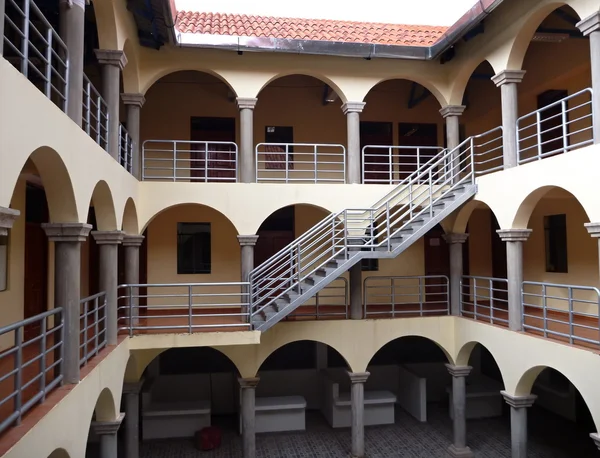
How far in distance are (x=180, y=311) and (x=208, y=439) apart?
315 cm

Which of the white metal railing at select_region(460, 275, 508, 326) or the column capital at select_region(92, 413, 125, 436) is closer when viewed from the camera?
the column capital at select_region(92, 413, 125, 436)

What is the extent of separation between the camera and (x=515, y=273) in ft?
33.2

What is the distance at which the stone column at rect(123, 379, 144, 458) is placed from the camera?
10375 mm

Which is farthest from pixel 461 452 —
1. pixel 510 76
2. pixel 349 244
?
pixel 510 76

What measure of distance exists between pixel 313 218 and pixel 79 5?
30.5 feet

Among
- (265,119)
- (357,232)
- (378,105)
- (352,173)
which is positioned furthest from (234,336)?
(378,105)

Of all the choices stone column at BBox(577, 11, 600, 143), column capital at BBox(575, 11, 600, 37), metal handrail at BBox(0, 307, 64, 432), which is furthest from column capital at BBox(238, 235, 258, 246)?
column capital at BBox(575, 11, 600, 37)

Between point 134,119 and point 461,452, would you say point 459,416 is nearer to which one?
point 461,452

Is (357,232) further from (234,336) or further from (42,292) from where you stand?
(42,292)

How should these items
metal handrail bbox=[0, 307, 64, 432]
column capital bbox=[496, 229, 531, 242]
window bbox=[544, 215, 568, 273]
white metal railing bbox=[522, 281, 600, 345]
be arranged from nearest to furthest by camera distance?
metal handrail bbox=[0, 307, 64, 432]
white metal railing bbox=[522, 281, 600, 345]
column capital bbox=[496, 229, 531, 242]
window bbox=[544, 215, 568, 273]

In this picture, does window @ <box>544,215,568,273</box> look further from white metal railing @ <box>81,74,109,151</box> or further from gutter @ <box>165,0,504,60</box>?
white metal railing @ <box>81,74,109,151</box>

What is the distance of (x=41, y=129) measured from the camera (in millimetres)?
5125

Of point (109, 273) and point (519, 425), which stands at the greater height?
point (109, 273)

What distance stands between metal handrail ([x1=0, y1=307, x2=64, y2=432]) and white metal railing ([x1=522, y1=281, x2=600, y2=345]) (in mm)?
7273
